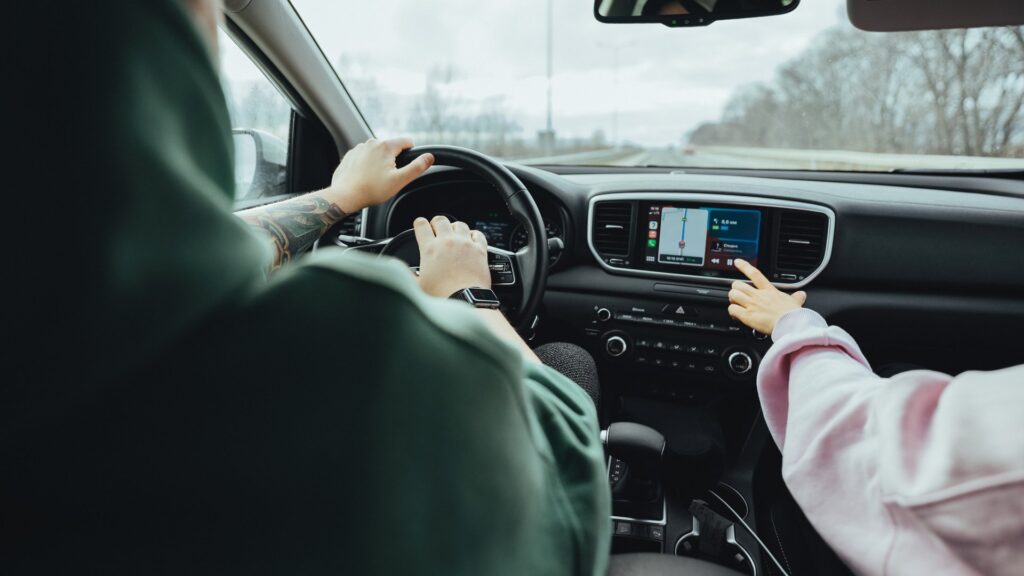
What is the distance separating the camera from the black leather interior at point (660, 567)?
1.46 meters

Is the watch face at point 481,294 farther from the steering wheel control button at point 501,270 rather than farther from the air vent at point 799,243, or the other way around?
the air vent at point 799,243

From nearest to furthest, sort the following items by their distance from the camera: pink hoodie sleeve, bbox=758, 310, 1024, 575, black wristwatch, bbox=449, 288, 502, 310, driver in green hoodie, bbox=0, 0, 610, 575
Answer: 1. driver in green hoodie, bbox=0, 0, 610, 575
2. pink hoodie sleeve, bbox=758, 310, 1024, 575
3. black wristwatch, bbox=449, 288, 502, 310

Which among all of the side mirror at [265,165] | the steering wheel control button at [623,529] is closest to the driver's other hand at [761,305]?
the steering wheel control button at [623,529]

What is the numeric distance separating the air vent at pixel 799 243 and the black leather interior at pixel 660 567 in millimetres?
1412

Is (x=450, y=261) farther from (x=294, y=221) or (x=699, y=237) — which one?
(x=699, y=237)

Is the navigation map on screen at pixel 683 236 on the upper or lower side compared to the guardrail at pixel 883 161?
lower

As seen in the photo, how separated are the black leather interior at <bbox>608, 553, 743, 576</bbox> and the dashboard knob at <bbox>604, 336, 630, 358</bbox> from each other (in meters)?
1.34

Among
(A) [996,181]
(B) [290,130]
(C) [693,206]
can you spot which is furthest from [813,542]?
(B) [290,130]

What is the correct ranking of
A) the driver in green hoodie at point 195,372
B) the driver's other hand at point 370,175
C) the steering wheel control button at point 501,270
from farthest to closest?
the steering wheel control button at point 501,270, the driver's other hand at point 370,175, the driver in green hoodie at point 195,372

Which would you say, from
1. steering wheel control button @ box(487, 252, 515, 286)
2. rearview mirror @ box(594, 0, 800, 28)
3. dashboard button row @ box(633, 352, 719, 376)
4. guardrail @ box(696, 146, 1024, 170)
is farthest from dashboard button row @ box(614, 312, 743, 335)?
rearview mirror @ box(594, 0, 800, 28)

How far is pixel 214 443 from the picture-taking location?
417 mm

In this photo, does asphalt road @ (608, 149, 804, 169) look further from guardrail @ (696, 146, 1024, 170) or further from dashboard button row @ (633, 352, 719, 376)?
dashboard button row @ (633, 352, 719, 376)

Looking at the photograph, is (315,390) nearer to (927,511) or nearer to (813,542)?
(927,511)

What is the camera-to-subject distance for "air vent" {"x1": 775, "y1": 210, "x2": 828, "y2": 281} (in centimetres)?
249
